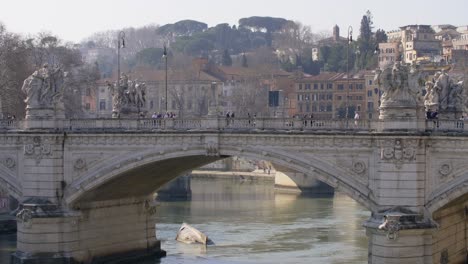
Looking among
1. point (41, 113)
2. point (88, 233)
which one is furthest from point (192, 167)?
point (41, 113)

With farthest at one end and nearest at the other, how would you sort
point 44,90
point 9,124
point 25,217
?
point 9,124 < point 44,90 < point 25,217

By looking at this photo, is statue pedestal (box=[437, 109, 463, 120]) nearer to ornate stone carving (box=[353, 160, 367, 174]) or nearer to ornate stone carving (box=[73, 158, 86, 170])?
ornate stone carving (box=[353, 160, 367, 174])

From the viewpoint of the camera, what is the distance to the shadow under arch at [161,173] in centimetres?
3331

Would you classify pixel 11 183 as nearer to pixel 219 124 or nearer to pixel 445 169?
pixel 219 124

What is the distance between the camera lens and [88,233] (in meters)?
39.2

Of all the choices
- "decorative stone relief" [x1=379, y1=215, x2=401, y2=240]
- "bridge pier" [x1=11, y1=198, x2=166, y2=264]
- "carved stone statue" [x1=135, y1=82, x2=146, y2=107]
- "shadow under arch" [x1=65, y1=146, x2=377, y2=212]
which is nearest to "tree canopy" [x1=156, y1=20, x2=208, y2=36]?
"carved stone statue" [x1=135, y1=82, x2=146, y2=107]

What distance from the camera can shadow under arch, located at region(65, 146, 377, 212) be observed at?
109 ft

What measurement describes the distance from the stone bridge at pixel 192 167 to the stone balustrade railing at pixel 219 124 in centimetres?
4

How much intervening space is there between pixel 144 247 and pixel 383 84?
13.8 meters

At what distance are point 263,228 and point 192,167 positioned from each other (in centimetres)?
932

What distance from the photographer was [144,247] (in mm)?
42250

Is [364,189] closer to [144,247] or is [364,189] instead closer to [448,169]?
[448,169]

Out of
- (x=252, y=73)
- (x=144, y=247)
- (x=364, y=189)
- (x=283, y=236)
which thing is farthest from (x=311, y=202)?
(x=252, y=73)

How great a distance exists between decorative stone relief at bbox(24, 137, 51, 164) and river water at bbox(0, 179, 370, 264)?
5.35 meters
